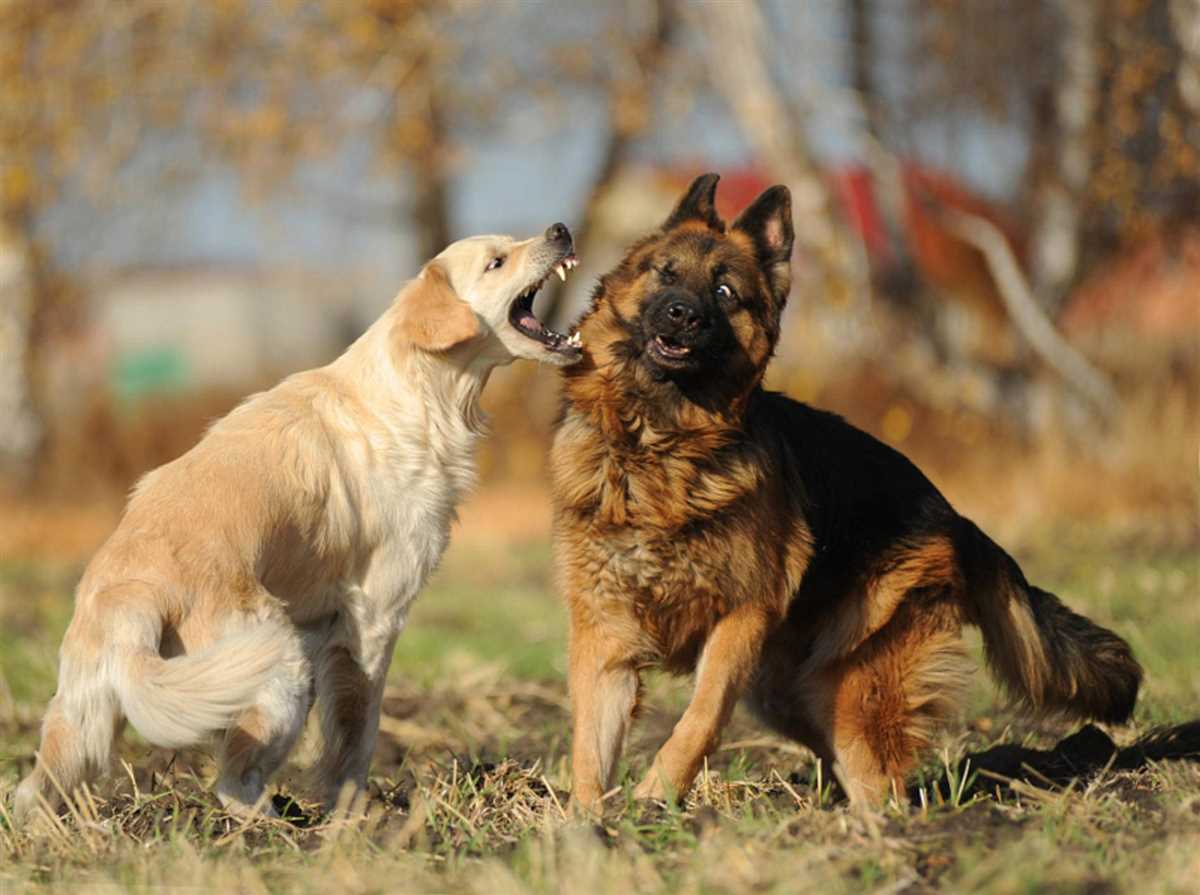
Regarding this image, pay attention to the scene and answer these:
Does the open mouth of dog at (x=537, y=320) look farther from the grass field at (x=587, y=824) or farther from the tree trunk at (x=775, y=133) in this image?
the tree trunk at (x=775, y=133)

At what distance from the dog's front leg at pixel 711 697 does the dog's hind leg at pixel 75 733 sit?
168 cm

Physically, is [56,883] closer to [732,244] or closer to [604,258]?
[732,244]

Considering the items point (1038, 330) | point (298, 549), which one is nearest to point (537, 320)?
point (298, 549)

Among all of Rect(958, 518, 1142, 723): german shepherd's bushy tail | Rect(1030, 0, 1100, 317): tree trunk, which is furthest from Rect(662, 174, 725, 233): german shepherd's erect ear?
Rect(1030, 0, 1100, 317): tree trunk

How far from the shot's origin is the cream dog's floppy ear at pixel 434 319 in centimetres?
555

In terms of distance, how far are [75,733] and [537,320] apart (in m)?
2.40

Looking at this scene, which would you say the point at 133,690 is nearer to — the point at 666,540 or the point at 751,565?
the point at 666,540

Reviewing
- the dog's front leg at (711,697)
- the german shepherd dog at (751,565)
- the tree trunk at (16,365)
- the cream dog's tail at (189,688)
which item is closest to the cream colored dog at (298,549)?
the cream dog's tail at (189,688)

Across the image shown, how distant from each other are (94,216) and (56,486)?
297 centimetres

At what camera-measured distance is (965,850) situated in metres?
3.84

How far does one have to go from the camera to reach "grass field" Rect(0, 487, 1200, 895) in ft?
12.2

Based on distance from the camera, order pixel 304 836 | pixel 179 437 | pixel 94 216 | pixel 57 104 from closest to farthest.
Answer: pixel 304 836 → pixel 57 104 → pixel 94 216 → pixel 179 437

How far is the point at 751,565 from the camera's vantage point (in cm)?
500

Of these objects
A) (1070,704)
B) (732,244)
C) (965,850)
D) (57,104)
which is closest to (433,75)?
(57,104)
